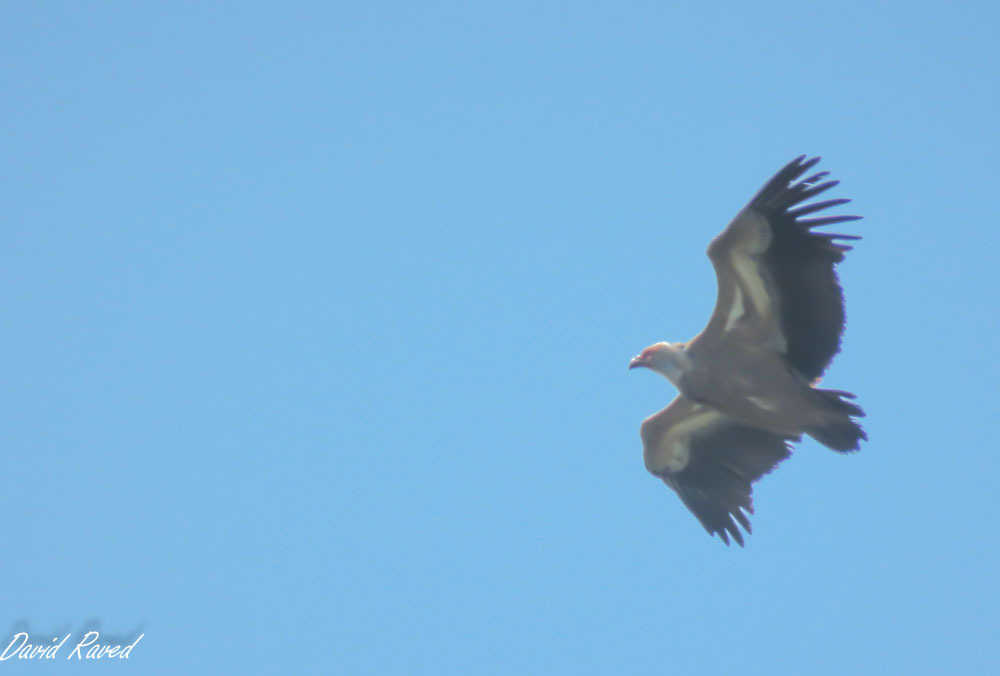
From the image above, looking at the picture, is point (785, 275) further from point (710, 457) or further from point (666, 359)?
point (710, 457)

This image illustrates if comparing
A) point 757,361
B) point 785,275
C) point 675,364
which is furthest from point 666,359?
point 785,275

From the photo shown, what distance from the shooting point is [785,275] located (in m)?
14.1

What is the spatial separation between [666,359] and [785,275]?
1.99 meters

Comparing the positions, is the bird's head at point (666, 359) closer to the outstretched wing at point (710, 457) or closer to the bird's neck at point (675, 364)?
the bird's neck at point (675, 364)

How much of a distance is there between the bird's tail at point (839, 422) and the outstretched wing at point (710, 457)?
4.43 ft

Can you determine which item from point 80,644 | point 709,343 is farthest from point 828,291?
point 80,644

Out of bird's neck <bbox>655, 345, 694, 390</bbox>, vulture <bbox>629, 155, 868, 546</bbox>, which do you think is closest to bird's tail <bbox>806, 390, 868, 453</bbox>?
vulture <bbox>629, 155, 868, 546</bbox>

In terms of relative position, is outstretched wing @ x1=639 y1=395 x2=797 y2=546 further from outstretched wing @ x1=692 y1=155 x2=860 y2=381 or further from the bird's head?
outstretched wing @ x1=692 y1=155 x2=860 y2=381

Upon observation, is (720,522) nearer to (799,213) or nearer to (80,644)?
(799,213)

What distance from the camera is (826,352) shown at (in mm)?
14250

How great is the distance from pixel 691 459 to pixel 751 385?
194 cm

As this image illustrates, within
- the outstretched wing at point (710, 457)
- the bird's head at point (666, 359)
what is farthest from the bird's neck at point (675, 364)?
the outstretched wing at point (710, 457)

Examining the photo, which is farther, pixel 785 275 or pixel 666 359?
pixel 666 359

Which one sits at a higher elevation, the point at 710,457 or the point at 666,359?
the point at 666,359
